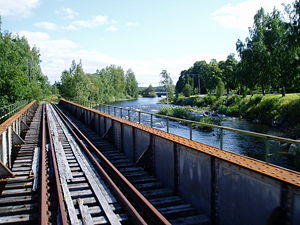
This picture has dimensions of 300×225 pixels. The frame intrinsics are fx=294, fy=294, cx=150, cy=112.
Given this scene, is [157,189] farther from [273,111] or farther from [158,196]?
[273,111]

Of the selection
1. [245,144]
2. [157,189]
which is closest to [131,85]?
[245,144]

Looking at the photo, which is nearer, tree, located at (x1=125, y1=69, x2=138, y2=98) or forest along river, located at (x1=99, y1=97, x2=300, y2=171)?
forest along river, located at (x1=99, y1=97, x2=300, y2=171)

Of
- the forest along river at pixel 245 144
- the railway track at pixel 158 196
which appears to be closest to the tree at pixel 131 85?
the forest along river at pixel 245 144

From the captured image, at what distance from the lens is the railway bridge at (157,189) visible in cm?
543

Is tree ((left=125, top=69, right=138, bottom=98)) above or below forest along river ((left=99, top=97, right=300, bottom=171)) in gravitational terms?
above

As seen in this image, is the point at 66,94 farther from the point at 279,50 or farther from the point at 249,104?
the point at 279,50

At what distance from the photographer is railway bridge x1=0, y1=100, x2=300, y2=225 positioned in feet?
17.8

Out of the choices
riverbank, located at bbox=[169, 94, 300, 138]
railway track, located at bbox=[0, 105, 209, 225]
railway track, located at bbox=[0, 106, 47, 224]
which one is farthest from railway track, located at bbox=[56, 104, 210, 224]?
riverbank, located at bbox=[169, 94, 300, 138]

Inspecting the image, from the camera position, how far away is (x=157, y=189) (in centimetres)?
901

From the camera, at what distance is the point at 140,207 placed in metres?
7.07

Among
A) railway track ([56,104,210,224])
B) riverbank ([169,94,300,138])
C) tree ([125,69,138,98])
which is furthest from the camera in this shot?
tree ([125,69,138,98])

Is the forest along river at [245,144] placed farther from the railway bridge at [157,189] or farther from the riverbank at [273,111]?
the riverbank at [273,111]

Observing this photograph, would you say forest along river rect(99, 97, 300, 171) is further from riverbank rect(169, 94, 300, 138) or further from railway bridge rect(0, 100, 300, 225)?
riverbank rect(169, 94, 300, 138)

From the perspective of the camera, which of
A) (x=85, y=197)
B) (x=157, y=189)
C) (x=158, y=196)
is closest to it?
(x=85, y=197)
